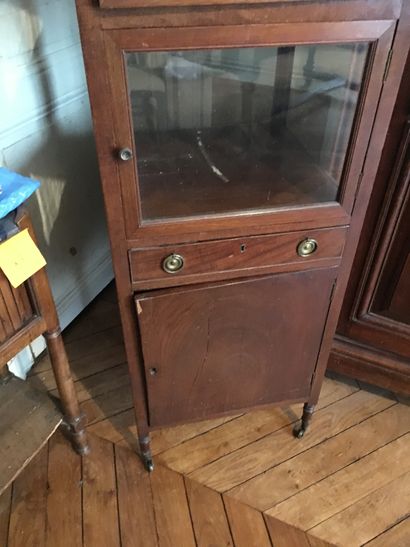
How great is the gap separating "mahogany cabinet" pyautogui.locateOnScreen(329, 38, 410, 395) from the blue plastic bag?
0.69 meters

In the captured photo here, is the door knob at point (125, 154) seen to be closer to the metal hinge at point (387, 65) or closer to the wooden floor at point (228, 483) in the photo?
the metal hinge at point (387, 65)

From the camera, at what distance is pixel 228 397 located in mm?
1120

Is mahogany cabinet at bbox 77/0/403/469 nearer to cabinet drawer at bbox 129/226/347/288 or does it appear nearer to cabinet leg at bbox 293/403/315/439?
cabinet drawer at bbox 129/226/347/288

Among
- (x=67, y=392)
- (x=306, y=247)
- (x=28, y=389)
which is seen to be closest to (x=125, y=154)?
(x=306, y=247)

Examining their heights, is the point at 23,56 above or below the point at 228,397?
above

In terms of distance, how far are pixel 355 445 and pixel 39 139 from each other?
1144 mm

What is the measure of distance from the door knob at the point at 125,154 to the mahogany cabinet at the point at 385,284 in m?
0.53

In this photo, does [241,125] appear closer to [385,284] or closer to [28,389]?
[385,284]

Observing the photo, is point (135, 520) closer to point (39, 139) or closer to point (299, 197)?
point (299, 197)

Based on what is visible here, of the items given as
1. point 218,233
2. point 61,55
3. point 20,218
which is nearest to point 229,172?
point 218,233

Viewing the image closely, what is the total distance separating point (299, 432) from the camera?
128cm

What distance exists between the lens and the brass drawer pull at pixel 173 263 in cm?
85

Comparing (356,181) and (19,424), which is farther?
(19,424)

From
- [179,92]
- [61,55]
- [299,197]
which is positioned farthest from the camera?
[61,55]
